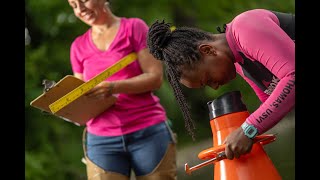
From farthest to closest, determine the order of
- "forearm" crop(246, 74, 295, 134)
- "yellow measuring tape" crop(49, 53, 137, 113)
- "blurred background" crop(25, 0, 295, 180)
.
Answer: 1. "blurred background" crop(25, 0, 295, 180)
2. "yellow measuring tape" crop(49, 53, 137, 113)
3. "forearm" crop(246, 74, 295, 134)

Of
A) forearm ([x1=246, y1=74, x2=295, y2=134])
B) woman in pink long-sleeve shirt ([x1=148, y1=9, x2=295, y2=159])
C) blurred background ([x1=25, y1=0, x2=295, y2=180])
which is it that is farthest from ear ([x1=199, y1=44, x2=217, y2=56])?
blurred background ([x1=25, y1=0, x2=295, y2=180])

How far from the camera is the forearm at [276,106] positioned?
0.80m

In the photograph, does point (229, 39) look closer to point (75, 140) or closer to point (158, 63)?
point (158, 63)

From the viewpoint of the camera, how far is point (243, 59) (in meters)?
0.88

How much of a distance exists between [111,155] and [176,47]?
0.40m

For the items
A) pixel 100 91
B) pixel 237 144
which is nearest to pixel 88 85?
pixel 100 91

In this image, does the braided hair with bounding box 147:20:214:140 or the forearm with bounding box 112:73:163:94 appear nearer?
the braided hair with bounding box 147:20:214:140

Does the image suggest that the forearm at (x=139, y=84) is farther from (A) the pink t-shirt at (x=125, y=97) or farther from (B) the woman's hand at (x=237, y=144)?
(B) the woman's hand at (x=237, y=144)

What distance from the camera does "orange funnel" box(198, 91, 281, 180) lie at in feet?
2.84

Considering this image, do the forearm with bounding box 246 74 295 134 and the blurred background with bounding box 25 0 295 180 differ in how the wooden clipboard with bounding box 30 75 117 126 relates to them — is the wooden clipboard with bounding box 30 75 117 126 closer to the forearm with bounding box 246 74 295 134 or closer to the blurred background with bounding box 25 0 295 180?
the blurred background with bounding box 25 0 295 180

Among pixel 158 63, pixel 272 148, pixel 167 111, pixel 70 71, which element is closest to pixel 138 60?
pixel 158 63

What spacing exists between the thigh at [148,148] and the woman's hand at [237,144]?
1.17 feet

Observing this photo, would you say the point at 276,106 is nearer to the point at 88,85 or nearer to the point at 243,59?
the point at 243,59

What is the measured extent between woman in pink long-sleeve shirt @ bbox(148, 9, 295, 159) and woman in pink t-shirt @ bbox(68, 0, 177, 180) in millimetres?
276
